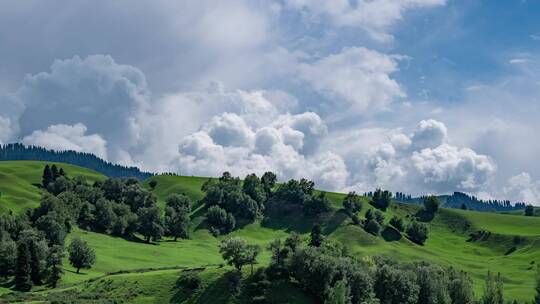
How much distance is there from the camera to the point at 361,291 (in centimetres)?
13438

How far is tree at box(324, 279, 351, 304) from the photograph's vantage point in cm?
12088

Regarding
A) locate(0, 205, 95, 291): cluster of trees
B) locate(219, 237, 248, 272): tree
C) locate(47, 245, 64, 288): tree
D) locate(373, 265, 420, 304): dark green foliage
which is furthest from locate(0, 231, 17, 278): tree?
locate(373, 265, 420, 304): dark green foliage

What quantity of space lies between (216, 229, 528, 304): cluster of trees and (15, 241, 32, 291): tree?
156ft

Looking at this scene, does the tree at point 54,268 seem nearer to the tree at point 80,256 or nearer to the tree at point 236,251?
the tree at point 80,256

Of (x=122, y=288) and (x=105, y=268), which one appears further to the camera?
(x=105, y=268)

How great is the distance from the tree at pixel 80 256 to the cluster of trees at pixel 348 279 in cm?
4386

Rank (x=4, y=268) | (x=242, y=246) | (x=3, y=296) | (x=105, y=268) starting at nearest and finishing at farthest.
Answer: (x=3, y=296) < (x=242, y=246) < (x=4, y=268) < (x=105, y=268)

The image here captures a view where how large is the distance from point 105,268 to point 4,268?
2785 cm

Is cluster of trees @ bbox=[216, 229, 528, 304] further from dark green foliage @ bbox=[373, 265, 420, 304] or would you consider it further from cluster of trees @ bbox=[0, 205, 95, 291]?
cluster of trees @ bbox=[0, 205, 95, 291]

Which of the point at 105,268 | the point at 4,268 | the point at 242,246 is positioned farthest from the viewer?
the point at 105,268

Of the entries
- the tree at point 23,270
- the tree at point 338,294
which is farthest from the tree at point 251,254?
the tree at point 23,270

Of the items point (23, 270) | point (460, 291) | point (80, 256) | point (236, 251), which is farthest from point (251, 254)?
point (23, 270)

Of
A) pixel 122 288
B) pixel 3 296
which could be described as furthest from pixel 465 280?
pixel 3 296

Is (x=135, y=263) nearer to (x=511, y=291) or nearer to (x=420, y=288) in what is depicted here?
(x=420, y=288)
